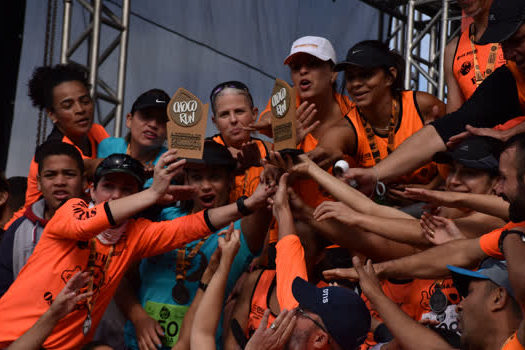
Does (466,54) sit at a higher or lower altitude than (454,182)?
higher

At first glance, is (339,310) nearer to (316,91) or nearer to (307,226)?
(307,226)

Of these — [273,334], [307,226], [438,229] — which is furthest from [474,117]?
[273,334]

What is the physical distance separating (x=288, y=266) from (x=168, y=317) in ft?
2.38

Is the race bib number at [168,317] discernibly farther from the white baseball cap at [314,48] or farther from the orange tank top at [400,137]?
the white baseball cap at [314,48]

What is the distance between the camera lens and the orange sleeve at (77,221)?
313 centimetres

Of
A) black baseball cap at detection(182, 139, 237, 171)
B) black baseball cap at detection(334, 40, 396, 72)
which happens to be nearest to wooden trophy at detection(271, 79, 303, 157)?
Result: black baseball cap at detection(182, 139, 237, 171)

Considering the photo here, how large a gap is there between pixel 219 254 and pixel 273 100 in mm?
779

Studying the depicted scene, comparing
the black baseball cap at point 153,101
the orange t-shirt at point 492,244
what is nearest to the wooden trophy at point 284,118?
the orange t-shirt at point 492,244

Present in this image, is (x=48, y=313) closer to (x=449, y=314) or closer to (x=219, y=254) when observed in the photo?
(x=219, y=254)

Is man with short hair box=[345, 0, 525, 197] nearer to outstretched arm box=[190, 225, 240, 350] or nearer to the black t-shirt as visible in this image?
the black t-shirt

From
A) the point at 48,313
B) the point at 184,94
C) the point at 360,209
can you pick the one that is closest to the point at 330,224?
the point at 360,209

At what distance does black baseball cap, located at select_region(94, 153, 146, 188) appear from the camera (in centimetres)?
332

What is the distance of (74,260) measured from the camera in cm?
328

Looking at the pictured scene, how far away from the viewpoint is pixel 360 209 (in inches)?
127
